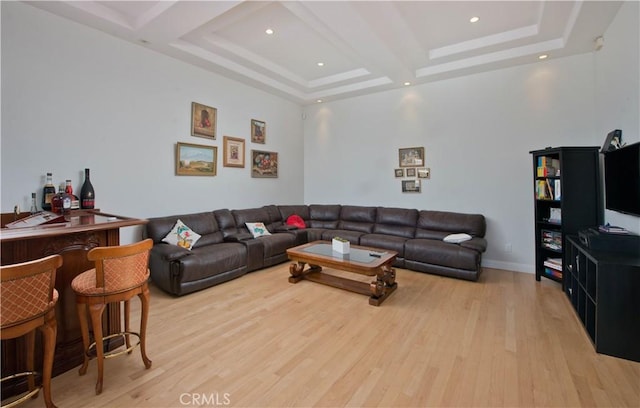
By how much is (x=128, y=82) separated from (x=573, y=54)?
5.78 m

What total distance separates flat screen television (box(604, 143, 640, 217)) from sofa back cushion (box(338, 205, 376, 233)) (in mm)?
3152

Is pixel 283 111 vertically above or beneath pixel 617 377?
above

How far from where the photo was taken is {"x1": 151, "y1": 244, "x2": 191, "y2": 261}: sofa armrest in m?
3.25

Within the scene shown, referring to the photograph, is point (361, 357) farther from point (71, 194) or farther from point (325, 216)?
point (325, 216)

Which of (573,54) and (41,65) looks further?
(573,54)

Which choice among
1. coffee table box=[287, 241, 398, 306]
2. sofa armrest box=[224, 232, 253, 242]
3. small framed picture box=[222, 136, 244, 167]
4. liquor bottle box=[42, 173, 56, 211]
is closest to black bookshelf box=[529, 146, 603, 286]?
coffee table box=[287, 241, 398, 306]

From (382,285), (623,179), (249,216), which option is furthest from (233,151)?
(623,179)

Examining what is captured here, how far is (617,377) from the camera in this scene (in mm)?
1883

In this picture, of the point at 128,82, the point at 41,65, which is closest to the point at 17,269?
the point at 41,65

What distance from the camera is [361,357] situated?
2.14 meters

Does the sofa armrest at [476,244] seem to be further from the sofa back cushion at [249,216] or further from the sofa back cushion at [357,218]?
the sofa back cushion at [249,216]

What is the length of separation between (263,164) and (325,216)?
63.6 inches

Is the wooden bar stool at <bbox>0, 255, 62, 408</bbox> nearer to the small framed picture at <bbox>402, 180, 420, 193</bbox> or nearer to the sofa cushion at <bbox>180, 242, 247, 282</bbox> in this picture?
the sofa cushion at <bbox>180, 242, 247, 282</bbox>

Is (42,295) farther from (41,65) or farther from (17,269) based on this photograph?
(41,65)
